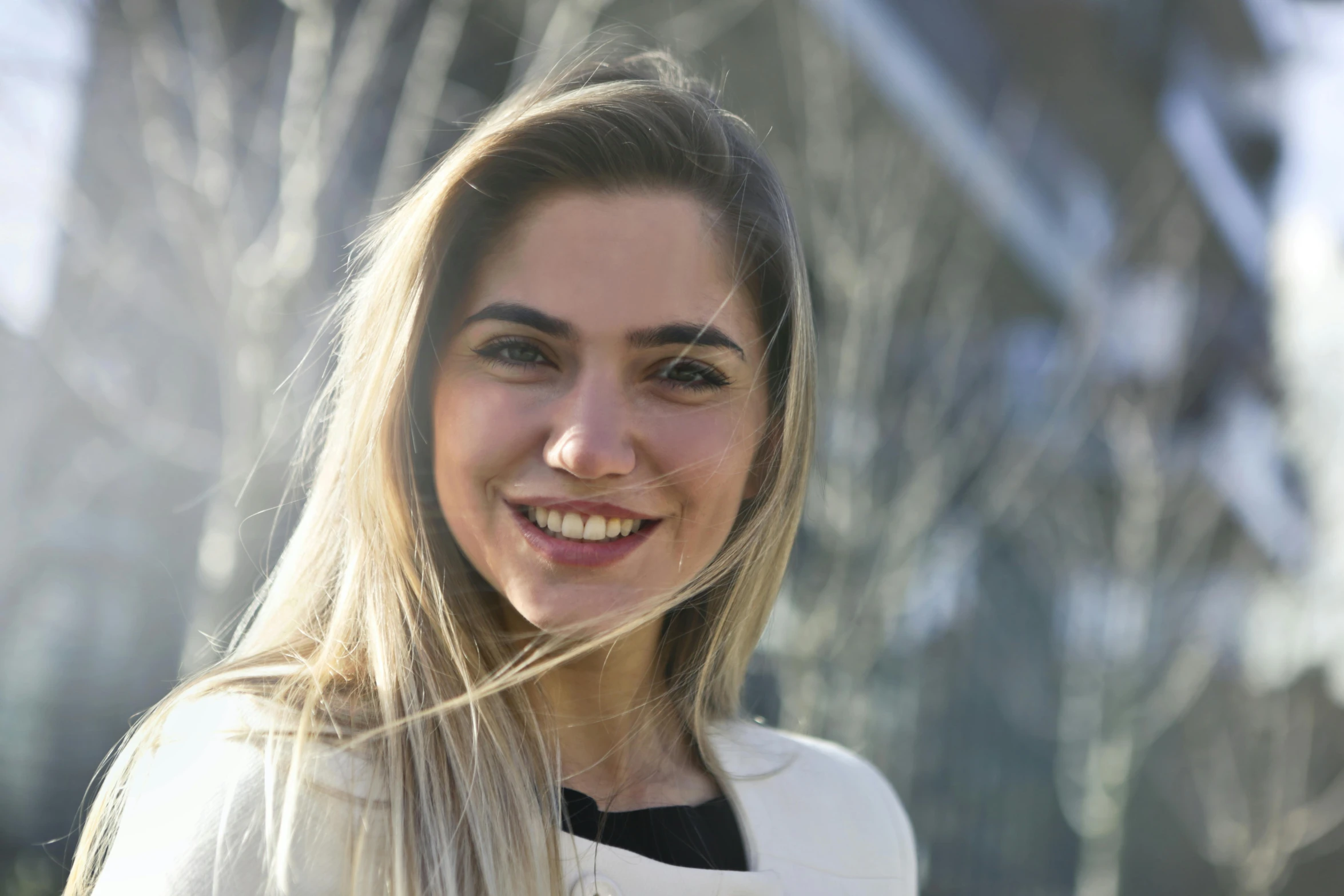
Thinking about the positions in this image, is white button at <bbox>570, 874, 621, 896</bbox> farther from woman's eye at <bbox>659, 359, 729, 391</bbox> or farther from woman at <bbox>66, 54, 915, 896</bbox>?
woman's eye at <bbox>659, 359, 729, 391</bbox>

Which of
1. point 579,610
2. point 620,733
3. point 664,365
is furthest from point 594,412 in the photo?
point 620,733

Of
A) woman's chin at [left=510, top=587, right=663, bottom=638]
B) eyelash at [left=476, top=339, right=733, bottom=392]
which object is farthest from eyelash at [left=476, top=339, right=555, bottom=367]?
woman's chin at [left=510, top=587, right=663, bottom=638]

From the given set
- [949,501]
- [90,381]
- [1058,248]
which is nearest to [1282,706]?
[949,501]

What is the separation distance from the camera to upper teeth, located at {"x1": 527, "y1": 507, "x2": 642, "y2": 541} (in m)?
1.19

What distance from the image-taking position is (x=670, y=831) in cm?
136

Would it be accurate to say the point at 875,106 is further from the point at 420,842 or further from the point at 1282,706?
the point at 420,842

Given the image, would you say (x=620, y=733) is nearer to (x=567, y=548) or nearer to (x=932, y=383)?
(x=567, y=548)

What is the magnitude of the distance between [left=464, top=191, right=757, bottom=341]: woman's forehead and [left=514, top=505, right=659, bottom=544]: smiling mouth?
0.20m

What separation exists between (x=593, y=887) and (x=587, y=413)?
52 cm

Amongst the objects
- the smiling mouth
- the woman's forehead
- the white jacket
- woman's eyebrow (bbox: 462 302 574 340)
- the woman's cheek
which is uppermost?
the woman's forehead

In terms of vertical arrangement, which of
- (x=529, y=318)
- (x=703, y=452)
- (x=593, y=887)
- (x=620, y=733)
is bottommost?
(x=593, y=887)

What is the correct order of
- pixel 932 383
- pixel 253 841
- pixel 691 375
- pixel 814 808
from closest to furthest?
1. pixel 253 841
2. pixel 691 375
3. pixel 814 808
4. pixel 932 383

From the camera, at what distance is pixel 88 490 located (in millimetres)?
4023

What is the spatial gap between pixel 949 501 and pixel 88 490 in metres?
4.14
